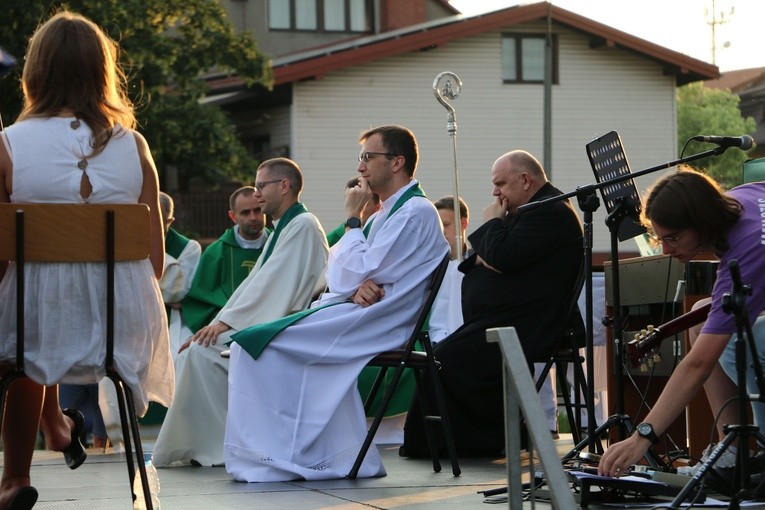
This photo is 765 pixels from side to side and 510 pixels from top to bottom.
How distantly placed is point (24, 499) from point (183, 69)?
21.9m

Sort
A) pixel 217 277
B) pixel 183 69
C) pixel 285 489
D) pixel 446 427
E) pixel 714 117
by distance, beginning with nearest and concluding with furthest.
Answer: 1. pixel 285 489
2. pixel 446 427
3. pixel 217 277
4. pixel 183 69
5. pixel 714 117

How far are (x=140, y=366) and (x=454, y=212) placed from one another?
5959 mm

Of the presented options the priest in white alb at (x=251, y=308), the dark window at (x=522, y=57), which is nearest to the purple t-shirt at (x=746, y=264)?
the priest in white alb at (x=251, y=308)

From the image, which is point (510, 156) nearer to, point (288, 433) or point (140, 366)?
point (288, 433)

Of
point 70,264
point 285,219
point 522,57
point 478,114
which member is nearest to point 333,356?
point 285,219

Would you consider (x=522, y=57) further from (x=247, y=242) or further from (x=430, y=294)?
(x=430, y=294)

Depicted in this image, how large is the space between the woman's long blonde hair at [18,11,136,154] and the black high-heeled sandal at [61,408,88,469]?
1.16 m

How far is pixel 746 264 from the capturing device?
478cm

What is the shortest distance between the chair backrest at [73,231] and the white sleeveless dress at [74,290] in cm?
7

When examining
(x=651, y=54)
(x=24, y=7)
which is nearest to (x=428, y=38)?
(x=651, y=54)

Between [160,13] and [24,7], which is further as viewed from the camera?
[160,13]

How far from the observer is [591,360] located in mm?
5719

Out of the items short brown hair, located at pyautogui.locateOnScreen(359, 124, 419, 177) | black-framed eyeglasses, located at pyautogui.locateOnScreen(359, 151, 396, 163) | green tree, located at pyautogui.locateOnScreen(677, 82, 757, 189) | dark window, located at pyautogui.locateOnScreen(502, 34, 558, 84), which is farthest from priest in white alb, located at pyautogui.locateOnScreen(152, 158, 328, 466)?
green tree, located at pyautogui.locateOnScreen(677, 82, 757, 189)

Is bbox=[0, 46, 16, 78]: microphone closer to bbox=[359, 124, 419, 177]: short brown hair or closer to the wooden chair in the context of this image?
the wooden chair
